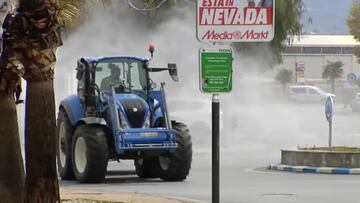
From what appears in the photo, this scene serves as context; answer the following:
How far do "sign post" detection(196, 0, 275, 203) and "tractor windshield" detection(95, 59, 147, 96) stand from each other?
9.95m

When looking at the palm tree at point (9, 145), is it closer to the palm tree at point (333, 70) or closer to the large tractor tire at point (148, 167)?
the large tractor tire at point (148, 167)

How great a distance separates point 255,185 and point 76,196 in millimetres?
4578

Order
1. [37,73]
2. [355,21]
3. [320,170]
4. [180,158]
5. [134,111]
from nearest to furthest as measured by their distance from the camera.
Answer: [37,73] → [180,158] → [134,111] → [320,170] → [355,21]

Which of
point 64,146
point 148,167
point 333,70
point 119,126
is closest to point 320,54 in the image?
point 333,70

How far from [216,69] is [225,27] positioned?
0.45m

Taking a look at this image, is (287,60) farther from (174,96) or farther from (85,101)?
(85,101)

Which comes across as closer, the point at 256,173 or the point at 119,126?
the point at 119,126

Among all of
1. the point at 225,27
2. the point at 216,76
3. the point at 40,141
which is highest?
the point at 225,27

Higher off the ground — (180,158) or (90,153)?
(90,153)

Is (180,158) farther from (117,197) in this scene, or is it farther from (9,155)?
(9,155)

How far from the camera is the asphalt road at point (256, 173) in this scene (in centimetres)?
1614

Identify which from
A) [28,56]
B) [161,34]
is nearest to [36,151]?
[28,56]

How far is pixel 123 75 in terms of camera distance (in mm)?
18938

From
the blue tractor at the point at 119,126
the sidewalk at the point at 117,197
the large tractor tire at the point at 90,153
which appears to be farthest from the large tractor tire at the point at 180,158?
the sidewalk at the point at 117,197
